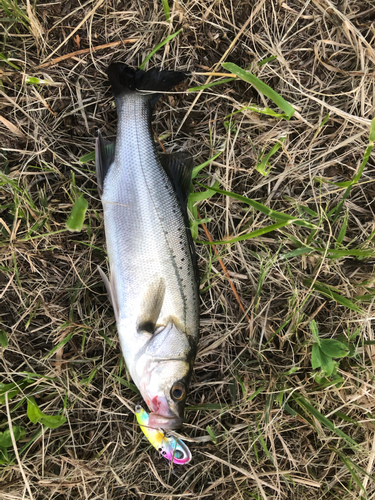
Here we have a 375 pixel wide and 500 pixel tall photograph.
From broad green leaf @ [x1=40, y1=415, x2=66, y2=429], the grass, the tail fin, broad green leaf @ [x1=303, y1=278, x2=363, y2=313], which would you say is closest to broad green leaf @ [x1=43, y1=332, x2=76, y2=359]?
the grass

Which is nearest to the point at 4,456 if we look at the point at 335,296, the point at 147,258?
the point at 147,258

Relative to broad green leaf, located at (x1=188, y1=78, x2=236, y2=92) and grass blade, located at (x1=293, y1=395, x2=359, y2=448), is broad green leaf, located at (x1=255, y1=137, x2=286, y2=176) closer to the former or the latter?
broad green leaf, located at (x1=188, y1=78, x2=236, y2=92)

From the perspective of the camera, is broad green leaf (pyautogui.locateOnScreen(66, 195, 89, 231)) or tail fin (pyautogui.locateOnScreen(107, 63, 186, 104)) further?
tail fin (pyautogui.locateOnScreen(107, 63, 186, 104))

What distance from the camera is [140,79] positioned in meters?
2.26

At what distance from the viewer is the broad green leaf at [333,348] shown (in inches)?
91.6

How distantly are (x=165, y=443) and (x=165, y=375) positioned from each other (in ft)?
2.10

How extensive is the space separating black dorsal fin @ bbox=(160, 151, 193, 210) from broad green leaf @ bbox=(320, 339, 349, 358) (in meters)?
1.39

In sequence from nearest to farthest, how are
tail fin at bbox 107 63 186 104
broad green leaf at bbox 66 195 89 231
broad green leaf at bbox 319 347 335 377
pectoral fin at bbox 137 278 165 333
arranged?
broad green leaf at bbox 66 195 89 231, pectoral fin at bbox 137 278 165 333, tail fin at bbox 107 63 186 104, broad green leaf at bbox 319 347 335 377

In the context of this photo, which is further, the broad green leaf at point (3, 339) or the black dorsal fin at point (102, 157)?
the broad green leaf at point (3, 339)

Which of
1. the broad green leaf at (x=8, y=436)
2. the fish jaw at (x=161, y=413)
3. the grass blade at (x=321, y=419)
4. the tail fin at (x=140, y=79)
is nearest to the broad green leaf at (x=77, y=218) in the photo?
the tail fin at (x=140, y=79)

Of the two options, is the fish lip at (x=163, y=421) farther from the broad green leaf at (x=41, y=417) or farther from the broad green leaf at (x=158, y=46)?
the broad green leaf at (x=158, y=46)

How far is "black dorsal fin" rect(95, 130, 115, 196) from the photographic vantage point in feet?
6.95

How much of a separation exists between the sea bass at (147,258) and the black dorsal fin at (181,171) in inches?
0.8

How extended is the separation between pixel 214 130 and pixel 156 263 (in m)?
1.14
